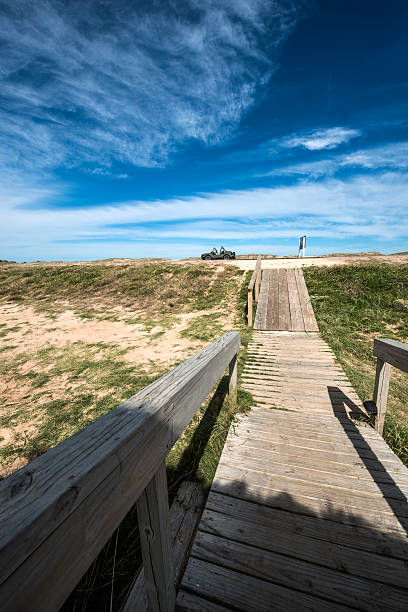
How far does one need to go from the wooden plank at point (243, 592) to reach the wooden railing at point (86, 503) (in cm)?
30

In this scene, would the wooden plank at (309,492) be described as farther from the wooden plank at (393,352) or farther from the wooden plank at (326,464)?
the wooden plank at (393,352)

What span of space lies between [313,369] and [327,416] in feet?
4.46

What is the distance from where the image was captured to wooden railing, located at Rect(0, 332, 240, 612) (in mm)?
507

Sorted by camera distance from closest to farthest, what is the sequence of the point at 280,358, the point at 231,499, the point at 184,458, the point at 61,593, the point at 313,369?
1. the point at 61,593
2. the point at 231,499
3. the point at 184,458
4. the point at 313,369
5. the point at 280,358

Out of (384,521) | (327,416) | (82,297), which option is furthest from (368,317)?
(82,297)

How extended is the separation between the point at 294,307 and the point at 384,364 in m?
5.80

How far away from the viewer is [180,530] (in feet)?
6.12

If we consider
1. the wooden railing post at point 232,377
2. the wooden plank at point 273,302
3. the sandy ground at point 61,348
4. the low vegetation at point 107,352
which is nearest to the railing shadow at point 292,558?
the low vegetation at point 107,352

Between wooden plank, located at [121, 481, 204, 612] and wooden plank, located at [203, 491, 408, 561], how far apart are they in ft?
0.49

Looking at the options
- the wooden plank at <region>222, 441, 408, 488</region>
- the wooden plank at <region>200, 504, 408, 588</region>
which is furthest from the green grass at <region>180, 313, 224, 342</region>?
the wooden plank at <region>200, 504, 408, 588</region>

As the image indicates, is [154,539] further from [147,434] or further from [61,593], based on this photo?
[61,593]

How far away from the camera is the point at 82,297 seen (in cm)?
1237

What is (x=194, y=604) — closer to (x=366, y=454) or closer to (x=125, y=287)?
(x=366, y=454)

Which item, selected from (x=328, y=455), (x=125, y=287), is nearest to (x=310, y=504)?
(x=328, y=455)
